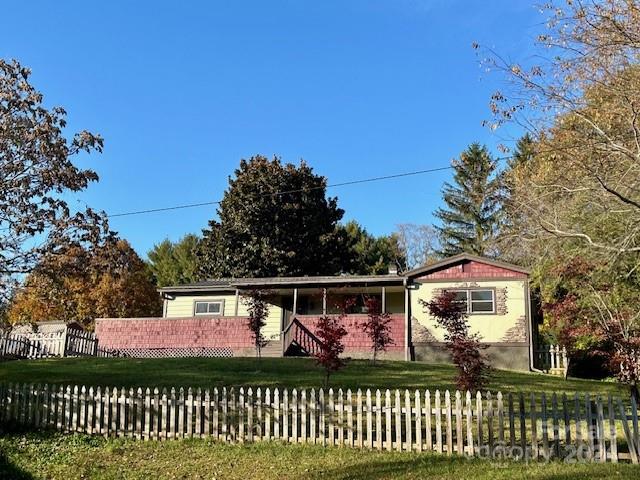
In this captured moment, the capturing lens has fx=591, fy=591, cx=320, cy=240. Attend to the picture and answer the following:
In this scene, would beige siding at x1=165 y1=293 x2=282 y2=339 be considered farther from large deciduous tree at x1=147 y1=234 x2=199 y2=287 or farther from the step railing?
large deciduous tree at x1=147 y1=234 x2=199 y2=287

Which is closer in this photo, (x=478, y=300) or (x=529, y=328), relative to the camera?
(x=529, y=328)

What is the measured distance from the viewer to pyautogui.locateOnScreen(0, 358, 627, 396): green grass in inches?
536

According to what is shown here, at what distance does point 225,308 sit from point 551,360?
14461 millimetres

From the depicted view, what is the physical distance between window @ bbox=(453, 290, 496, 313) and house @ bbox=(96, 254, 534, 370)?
0.12 ft

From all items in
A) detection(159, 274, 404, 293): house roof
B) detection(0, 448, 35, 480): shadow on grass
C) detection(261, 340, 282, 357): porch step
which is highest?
detection(159, 274, 404, 293): house roof

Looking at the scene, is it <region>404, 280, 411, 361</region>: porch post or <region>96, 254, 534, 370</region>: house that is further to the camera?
<region>404, 280, 411, 361</region>: porch post

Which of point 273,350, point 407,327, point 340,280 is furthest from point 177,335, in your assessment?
point 407,327

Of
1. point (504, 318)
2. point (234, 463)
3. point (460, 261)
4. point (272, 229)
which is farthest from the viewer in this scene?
point (272, 229)

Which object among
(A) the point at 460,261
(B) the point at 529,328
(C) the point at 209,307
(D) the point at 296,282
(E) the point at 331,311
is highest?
(A) the point at 460,261

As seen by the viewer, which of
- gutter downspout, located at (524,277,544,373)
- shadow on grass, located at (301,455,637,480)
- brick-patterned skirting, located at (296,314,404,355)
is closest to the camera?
shadow on grass, located at (301,455,637,480)

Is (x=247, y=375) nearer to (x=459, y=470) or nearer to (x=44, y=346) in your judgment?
(x=459, y=470)

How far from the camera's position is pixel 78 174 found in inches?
495

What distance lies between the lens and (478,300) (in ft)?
75.2

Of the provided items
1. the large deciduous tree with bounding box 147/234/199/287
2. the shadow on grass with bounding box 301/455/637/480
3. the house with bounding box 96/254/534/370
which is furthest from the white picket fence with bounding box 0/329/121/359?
the large deciduous tree with bounding box 147/234/199/287
